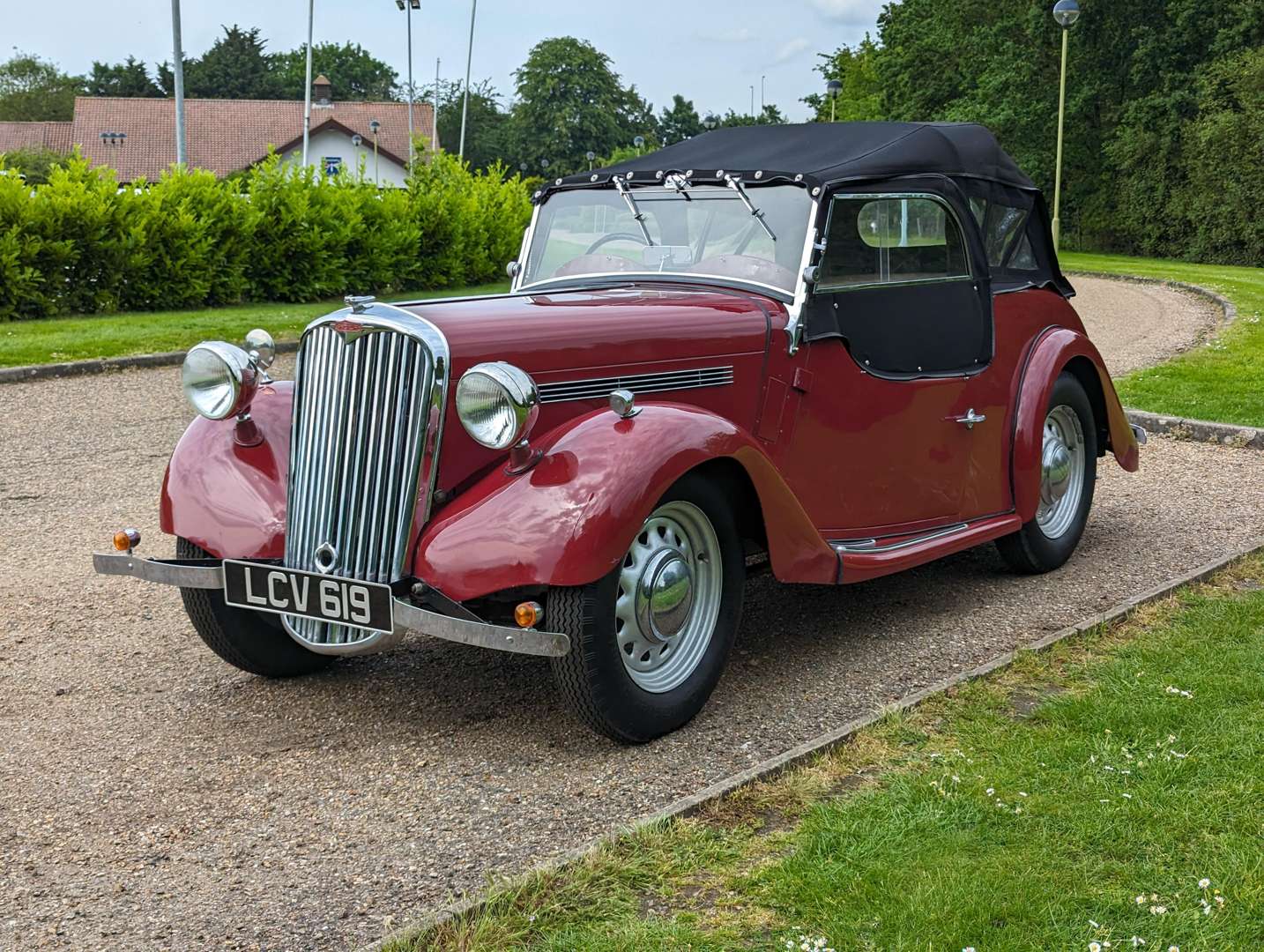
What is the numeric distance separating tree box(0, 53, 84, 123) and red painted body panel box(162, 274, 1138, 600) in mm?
105935

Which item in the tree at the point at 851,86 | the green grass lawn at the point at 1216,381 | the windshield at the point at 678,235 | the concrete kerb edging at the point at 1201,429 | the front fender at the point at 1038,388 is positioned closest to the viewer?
the windshield at the point at 678,235

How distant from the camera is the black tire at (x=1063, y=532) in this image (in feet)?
20.3

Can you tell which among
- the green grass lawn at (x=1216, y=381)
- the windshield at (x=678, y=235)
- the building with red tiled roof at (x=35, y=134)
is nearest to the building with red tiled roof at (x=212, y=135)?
the building with red tiled roof at (x=35, y=134)

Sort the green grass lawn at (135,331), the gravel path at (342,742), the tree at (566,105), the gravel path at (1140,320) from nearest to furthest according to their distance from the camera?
the gravel path at (342,742) → the green grass lawn at (135,331) → the gravel path at (1140,320) → the tree at (566,105)

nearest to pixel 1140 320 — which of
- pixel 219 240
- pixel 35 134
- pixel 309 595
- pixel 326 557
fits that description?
pixel 219 240

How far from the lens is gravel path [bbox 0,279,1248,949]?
131 inches

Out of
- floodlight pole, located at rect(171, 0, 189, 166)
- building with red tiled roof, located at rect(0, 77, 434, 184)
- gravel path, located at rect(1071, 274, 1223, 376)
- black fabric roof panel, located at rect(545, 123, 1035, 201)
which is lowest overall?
gravel path, located at rect(1071, 274, 1223, 376)

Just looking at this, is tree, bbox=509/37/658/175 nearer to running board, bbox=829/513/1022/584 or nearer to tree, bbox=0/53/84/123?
tree, bbox=0/53/84/123

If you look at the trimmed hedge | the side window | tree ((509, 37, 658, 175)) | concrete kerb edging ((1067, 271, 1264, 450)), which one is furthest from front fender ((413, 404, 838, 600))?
tree ((509, 37, 658, 175))

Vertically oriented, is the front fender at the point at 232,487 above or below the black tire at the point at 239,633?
above

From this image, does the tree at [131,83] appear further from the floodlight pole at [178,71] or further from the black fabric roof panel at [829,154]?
the black fabric roof panel at [829,154]

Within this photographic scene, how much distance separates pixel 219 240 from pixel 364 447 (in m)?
14.1

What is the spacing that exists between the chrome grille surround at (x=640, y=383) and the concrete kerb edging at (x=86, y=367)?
864 cm

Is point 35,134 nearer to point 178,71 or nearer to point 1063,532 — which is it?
point 178,71
